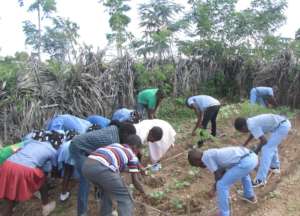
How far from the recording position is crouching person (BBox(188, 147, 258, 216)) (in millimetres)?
4982

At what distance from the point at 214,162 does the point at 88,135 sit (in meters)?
1.59

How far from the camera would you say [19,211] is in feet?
20.5

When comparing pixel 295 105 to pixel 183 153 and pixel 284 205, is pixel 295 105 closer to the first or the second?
pixel 183 153

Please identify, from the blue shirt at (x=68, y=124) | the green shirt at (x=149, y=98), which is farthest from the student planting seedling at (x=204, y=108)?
the blue shirt at (x=68, y=124)

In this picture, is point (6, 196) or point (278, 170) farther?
point (278, 170)

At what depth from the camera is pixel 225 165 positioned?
202 inches

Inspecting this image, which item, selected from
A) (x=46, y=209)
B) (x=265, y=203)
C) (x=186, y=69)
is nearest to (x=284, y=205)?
(x=265, y=203)

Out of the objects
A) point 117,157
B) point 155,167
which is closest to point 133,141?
point 117,157

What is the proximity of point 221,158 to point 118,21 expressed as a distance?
291 inches

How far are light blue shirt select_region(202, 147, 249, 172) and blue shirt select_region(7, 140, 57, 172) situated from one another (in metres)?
2.10

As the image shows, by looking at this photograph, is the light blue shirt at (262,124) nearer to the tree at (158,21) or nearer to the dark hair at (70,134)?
the dark hair at (70,134)

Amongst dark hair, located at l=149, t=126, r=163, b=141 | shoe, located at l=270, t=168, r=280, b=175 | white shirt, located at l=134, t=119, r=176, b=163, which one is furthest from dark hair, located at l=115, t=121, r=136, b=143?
shoe, located at l=270, t=168, r=280, b=175

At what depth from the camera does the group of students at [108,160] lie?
465 centimetres

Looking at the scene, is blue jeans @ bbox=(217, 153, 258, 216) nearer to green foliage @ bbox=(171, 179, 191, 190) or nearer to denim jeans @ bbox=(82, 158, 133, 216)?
denim jeans @ bbox=(82, 158, 133, 216)
